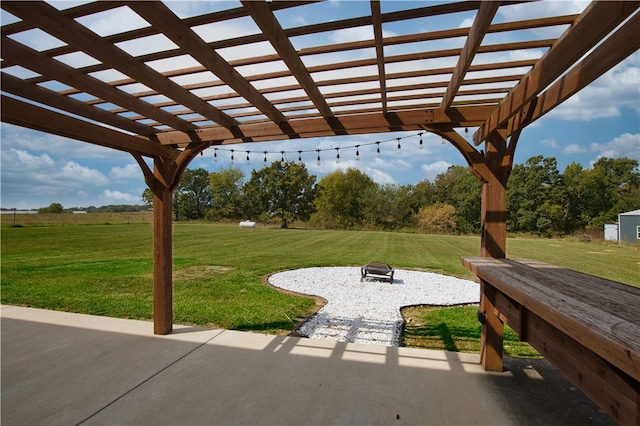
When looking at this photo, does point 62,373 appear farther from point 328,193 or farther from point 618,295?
point 328,193

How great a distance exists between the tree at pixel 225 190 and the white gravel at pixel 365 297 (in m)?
27.1

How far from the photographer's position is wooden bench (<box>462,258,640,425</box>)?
3.28 ft

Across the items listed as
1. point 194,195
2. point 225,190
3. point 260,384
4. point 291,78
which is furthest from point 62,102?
point 194,195

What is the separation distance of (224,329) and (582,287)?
3.54 meters

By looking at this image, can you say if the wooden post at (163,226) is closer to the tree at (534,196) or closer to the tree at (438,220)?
the tree at (438,220)

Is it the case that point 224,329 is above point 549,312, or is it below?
below

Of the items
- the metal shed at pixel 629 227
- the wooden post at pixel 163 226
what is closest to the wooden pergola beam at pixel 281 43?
the wooden post at pixel 163 226

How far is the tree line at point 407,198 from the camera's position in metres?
22.0

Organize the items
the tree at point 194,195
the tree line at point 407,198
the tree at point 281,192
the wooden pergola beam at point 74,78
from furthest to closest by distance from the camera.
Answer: the tree at point 194,195
the tree at point 281,192
the tree line at point 407,198
the wooden pergola beam at point 74,78

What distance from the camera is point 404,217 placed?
2939 centimetres

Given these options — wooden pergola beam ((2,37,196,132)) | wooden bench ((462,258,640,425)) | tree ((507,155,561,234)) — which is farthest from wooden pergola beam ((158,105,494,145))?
tree ((507,155,561,234))

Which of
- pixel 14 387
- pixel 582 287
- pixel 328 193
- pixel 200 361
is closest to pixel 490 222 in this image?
pixel 582 287

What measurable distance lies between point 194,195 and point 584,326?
3963 centimetres

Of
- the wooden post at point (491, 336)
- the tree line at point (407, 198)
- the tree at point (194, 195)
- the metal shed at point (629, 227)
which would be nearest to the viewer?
the wooden post at point (491, 336)
